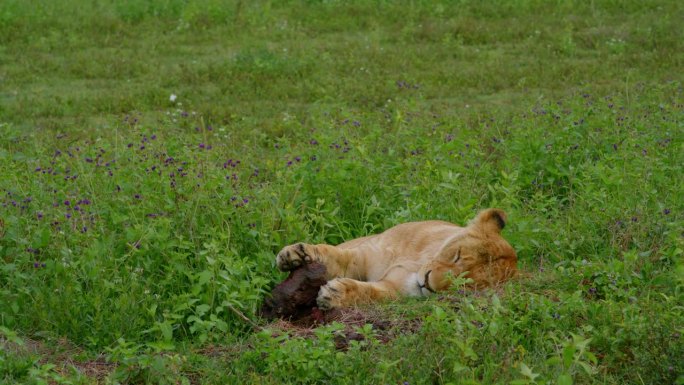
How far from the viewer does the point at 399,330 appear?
17.1 ft

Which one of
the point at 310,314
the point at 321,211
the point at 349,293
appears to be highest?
the point at 321,211

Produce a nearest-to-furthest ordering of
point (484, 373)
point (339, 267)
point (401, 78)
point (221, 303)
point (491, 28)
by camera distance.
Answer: point (484, 373) < point (221, 303) < point (339, 267) < point (401, 78) < point (491, 28)

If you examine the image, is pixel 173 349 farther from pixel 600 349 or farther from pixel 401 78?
pixel 401 78

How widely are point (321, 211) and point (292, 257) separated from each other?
2.71 feet

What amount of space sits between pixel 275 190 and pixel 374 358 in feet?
7.86

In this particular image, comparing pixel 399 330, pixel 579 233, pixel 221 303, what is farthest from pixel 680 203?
pixel 221 303

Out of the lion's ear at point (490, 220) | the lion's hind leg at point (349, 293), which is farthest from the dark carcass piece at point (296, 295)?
the lion's ear at point (490, 220)

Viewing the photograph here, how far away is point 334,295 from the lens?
5523mm

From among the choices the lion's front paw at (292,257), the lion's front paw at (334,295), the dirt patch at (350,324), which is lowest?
the dirt patch at (350,324)

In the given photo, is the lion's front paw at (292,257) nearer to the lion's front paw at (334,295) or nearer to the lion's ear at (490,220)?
the lion's front paw at (334,295)

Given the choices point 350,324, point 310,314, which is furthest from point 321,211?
point 350,324

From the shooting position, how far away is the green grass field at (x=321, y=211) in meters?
4.81

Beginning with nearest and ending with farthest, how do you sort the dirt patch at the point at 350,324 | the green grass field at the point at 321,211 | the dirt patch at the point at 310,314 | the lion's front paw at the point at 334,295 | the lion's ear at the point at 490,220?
the green grass field at the point at 321,211
the dirt patch at the point at 350,324
the dirt patch at the point at 310,314
the lion's front paw at the point at 334,295
the lion's ear at the point at 490,220

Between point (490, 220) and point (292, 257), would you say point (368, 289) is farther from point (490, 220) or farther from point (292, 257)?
point (490, 220)
